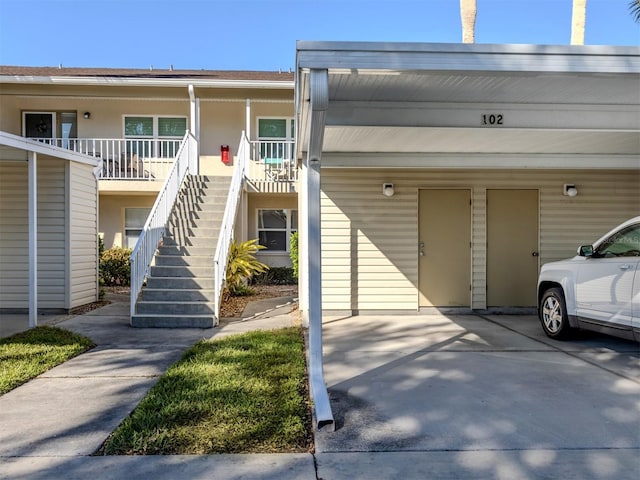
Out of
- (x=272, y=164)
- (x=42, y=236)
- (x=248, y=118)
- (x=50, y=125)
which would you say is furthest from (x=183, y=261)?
(x=50, y=125)

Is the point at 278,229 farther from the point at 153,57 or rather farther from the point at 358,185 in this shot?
the point at 153,57

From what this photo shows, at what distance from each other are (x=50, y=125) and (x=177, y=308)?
950 cm

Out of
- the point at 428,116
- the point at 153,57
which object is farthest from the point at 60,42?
the point at 428,116

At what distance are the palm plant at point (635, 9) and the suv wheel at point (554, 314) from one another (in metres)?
7.66

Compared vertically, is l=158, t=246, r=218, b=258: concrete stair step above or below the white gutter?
below

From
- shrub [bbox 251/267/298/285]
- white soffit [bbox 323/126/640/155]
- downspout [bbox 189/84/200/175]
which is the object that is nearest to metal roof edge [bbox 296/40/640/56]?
white soffit [bbox 323/126/640/155]

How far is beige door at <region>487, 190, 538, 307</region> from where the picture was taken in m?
8.54

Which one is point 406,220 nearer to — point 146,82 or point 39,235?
point 39,235

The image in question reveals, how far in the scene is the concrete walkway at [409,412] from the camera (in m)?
2.98

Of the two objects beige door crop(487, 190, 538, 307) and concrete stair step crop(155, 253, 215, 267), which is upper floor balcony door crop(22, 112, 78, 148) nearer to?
concrete stair step crop(155, 253, 215, 267)

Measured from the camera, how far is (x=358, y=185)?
834 cm

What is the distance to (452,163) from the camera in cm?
731

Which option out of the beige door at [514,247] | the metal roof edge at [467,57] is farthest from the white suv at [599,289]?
the metal roof edge at [467,57]

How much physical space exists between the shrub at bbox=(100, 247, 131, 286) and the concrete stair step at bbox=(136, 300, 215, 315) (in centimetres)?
549
